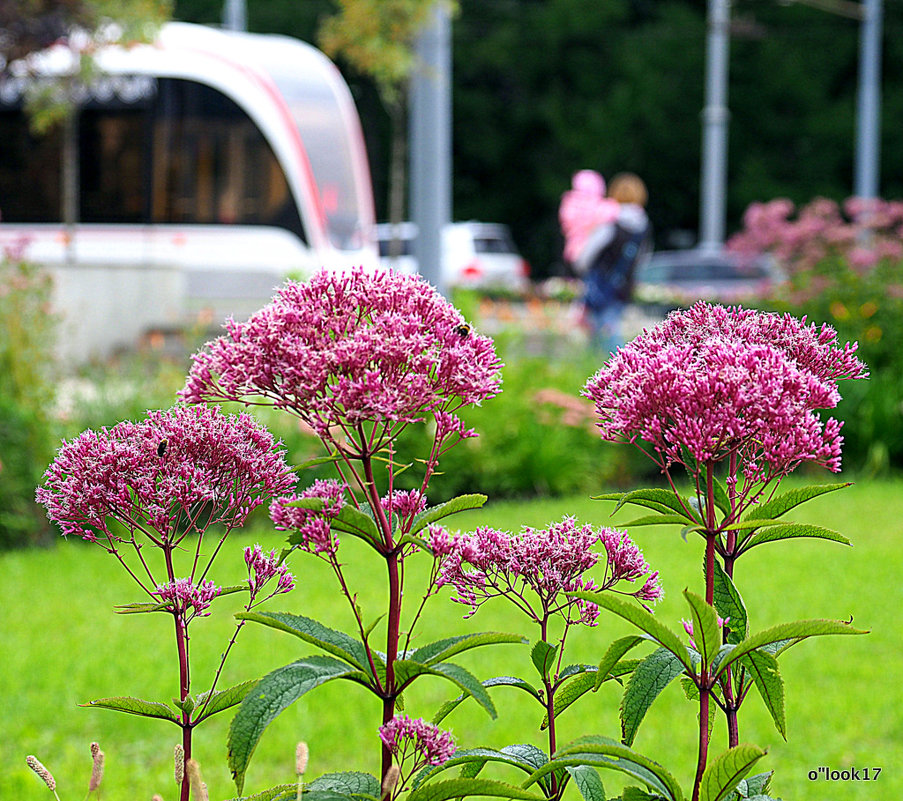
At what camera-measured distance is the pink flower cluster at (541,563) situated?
1264mm

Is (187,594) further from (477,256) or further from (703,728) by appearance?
(477,256)

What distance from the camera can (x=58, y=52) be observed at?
51.6 ft

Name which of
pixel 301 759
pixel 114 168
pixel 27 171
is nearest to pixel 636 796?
pixel 301 759

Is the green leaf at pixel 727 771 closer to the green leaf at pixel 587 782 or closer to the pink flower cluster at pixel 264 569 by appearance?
the green leaf at pixel 587 782

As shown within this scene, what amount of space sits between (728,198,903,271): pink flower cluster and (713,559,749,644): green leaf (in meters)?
9.61

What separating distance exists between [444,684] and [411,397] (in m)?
3.81

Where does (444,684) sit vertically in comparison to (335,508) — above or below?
below

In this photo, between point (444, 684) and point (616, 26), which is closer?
point (444, 684)

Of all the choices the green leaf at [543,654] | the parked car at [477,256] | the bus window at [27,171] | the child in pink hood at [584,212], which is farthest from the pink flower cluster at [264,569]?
the parked car at [477,256]

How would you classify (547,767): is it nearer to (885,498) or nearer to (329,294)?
(329,294)

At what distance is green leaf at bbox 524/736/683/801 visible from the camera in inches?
44.0

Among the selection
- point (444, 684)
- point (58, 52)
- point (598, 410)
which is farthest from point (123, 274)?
point (598, 410)

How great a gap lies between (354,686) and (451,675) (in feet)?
12.5

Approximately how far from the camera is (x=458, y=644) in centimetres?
116
